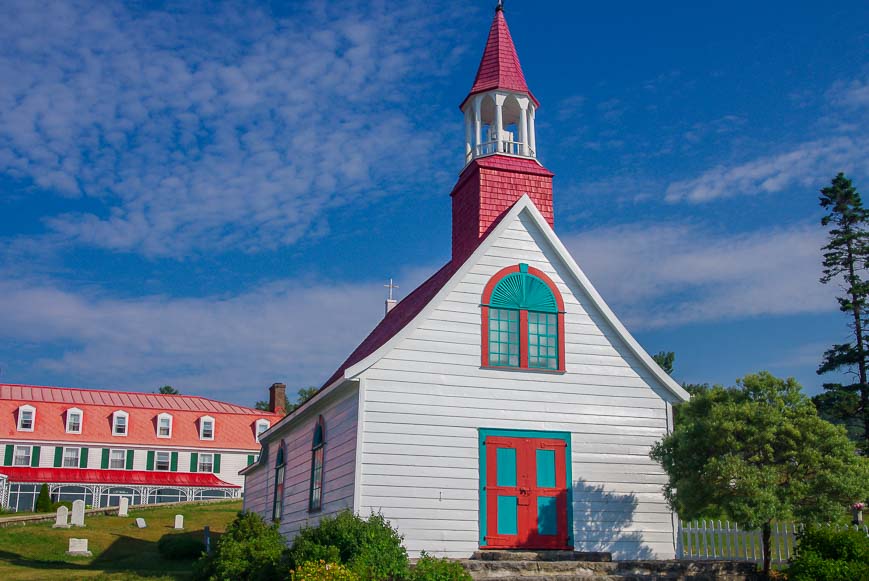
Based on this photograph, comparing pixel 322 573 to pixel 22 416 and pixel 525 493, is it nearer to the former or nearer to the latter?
pixel 525 493

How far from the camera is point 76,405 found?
60562mm

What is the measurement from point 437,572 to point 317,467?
7.37 m

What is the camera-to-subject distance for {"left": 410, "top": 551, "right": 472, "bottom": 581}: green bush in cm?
1379

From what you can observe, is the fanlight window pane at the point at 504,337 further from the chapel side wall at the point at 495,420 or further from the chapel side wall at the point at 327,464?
the chapel side wall at the point at 327,464

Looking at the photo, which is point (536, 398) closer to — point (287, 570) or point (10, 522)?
point (287, 570)

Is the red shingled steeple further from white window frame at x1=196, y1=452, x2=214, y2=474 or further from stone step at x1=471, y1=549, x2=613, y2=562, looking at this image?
white window frame at x1=196, y1=452, x2=214, y2=474

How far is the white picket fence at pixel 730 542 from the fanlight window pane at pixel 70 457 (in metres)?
48.7

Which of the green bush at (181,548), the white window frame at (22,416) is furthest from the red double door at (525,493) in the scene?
the white window frame at (22,416)

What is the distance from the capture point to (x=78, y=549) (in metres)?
31.4

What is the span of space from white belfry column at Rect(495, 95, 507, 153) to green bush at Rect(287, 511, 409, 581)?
10452 millimetres

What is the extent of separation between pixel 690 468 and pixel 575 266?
506 centimetres

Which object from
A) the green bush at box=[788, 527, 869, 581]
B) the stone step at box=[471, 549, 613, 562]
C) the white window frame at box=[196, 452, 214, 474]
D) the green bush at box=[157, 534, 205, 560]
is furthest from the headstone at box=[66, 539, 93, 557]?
the white window frame at box=[196, 452, 214, 474]

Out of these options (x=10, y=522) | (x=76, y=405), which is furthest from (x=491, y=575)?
(x=76, y=405)

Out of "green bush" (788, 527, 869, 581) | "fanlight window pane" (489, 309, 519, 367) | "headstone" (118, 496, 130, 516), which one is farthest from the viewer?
"headstone" (118, 496, 130, 516)
